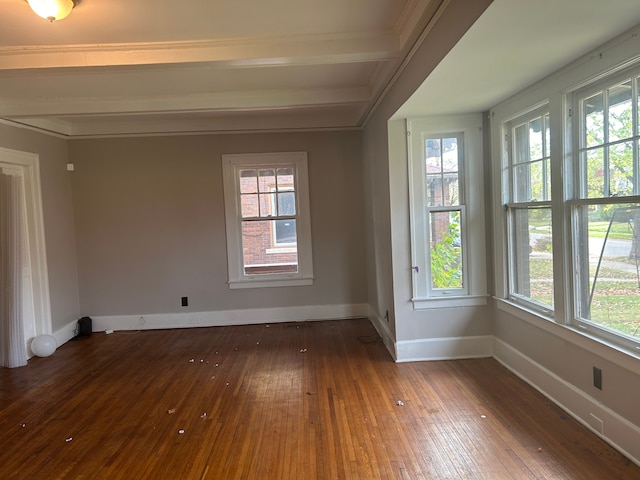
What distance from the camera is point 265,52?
2.89m

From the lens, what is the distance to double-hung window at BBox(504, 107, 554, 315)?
3.05m

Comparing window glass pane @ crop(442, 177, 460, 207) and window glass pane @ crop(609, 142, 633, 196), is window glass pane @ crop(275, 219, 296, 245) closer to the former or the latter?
window glass pane @ crop(442, 177, 460, 207)

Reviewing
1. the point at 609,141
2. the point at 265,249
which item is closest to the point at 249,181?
the point at 265,249

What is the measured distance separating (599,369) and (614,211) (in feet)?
3.10

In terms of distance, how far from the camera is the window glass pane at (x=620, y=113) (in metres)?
2.25

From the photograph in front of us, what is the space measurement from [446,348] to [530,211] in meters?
1.45

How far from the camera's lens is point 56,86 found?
374 cm

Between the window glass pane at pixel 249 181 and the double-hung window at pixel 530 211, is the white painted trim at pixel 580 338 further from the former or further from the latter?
the window glass pane at pixel 249 181

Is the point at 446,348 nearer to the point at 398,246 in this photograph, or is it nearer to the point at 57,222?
the point at 398,246

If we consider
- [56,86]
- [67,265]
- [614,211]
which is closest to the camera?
[614,211]

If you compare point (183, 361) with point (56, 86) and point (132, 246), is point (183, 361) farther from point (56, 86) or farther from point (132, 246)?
point (56, 86)

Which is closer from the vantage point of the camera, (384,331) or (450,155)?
(450,155)

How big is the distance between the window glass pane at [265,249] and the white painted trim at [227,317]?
535mm

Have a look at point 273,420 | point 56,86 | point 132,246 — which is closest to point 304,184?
point 132,246
